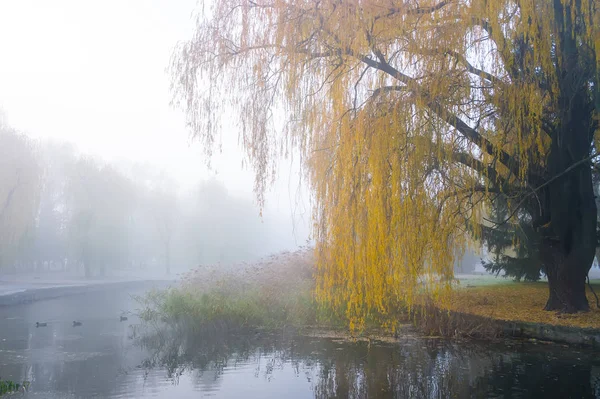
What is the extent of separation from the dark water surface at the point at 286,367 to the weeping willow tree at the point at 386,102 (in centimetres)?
132

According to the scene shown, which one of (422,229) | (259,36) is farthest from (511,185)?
(259,36)

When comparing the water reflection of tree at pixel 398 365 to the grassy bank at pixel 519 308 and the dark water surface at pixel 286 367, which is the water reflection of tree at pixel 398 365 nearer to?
the dark water surface at pixel 286 367

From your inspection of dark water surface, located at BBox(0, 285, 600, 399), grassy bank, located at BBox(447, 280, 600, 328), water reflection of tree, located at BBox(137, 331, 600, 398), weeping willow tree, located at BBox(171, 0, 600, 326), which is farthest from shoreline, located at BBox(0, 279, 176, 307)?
weeping willow tree, located at BBox(171, 0, 600, 326)

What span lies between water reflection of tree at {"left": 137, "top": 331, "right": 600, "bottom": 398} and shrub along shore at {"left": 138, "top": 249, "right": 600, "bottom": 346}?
0.66 metres

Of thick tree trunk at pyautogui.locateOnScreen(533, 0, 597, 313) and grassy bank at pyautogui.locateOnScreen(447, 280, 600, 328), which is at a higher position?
thick tree trunk at pyautogui.locateOnScreen(533, 0, 597, 313)

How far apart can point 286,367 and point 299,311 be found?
17.5 feet

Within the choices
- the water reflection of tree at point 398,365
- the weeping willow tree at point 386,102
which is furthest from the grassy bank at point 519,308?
the weeping willow tree at point 386,102

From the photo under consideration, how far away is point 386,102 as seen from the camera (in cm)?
898

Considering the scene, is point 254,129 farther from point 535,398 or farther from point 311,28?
point 535,398

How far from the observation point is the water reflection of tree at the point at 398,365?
27.0 feet

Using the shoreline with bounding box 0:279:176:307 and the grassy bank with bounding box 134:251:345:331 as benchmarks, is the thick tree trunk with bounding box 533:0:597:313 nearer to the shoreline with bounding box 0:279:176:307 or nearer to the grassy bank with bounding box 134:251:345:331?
the grassy bank with bounding box 134:251:345:331

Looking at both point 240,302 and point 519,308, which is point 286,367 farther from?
point 519,308

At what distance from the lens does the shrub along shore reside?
11.9 m

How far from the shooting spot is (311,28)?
916 centimetres
